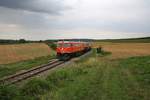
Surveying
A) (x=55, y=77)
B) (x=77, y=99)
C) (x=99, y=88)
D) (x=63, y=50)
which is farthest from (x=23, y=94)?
(x=63, y=50)

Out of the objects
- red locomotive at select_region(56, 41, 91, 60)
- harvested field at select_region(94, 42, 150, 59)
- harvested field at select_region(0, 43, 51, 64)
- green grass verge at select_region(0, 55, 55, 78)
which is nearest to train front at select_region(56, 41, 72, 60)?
red locomotive at select_region(56, 41, 91, 60)

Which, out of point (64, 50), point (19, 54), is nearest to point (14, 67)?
point (64, 50)

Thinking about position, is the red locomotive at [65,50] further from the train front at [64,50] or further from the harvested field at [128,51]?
the harvested field at [128,51]

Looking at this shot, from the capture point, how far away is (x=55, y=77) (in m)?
19.3

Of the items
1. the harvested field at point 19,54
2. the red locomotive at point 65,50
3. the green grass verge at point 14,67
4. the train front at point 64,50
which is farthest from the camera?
the harvested field at point 19,54

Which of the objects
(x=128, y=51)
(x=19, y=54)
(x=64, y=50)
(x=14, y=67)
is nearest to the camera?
(x=14, y=67)

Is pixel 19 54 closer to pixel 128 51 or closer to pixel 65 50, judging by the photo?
pixel 65 50

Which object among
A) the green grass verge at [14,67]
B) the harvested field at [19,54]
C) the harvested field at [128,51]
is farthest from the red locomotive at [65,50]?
the green grass verge at [14,67]

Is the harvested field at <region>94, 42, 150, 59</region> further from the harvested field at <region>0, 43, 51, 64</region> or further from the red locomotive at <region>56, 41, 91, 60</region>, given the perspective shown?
the harvested field at <region>0, 43, 51, 64</region>

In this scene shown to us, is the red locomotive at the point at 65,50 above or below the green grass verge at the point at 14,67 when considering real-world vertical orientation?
above

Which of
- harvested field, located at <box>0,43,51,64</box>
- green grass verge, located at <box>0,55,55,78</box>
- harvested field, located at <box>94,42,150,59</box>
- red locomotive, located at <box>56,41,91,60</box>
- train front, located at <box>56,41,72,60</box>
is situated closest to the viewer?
green grass verge, located at <box>0,55,55,78</box>

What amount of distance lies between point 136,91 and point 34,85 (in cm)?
546

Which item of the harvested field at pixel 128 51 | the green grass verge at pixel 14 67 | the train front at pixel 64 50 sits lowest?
the harvested field at pixel 128 51

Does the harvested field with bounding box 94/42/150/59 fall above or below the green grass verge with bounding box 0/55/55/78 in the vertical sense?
below
